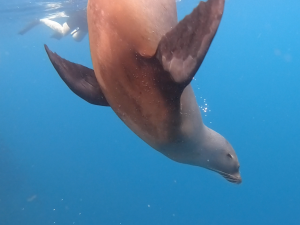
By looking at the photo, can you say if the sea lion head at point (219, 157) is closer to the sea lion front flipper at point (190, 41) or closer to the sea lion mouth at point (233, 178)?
the sea lion mouth at point (233, 178)

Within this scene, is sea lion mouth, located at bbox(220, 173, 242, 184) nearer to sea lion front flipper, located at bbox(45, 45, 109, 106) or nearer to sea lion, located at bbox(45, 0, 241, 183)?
sea lion, located at bbox(45, 0, 241, 183)

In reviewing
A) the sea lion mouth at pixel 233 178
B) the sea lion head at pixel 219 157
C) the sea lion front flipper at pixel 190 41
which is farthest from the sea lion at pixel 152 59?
the sea lion mouth at pixel 233 178

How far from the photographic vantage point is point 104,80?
2.29 m

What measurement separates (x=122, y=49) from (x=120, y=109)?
1.75 feet

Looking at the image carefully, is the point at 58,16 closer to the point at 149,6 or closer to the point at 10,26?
the point at 10,26

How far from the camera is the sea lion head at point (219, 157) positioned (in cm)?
318

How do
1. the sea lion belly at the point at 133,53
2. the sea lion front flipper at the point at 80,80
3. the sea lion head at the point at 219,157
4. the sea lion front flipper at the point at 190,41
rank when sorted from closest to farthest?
the sea lion front flipper at the point at 190,41
the sea lion belly at the point at 133,53
the sea lion front flipper at the point at 80,80
the sea lion head at the point at 219,157

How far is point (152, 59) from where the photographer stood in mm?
2000

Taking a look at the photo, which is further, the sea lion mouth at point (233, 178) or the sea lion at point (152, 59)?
the sea lion mouth at point (233, 178)

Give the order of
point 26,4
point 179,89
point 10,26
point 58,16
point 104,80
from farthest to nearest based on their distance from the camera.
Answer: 1. point 10,26
2. point 58,16
3. point 26,4
4. point 104,80
5. point 179,89

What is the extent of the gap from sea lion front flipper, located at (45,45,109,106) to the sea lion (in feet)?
0.28

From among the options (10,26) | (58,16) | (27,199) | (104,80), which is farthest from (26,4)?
(104,80)

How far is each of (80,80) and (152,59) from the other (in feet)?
3.43

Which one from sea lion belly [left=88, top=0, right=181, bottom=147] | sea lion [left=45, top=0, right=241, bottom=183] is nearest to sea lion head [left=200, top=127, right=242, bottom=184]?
sea lion [left=45, top=0, right=241, bottom=183]
